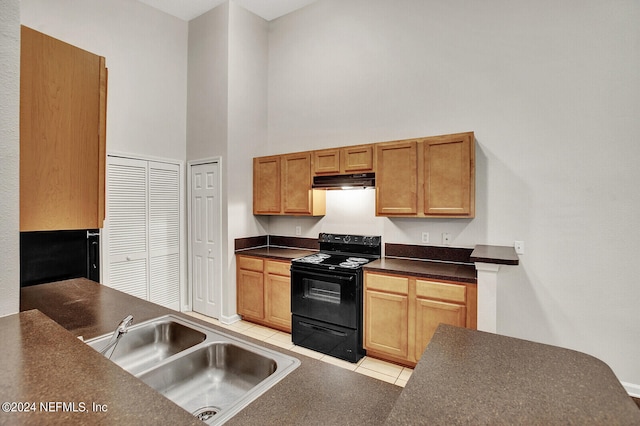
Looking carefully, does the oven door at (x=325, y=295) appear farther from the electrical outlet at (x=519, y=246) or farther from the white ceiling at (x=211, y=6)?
the white ceiling at (x=211, y=6)

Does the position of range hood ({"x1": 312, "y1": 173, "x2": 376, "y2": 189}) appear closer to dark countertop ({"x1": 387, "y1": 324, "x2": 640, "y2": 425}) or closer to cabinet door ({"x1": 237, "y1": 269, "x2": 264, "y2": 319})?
cabinet door ({"x1": 237, "y1": 269, "x2": 264, "y2": 319})

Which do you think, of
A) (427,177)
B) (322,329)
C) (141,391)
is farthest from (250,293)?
(141,391)

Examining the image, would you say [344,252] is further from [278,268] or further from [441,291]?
[441,291]

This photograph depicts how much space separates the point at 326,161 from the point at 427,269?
1.64 meters

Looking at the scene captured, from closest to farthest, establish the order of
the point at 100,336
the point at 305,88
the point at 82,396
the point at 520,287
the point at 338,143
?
the point at 82,396 → the point at 100,336 → the point at 520,287 → the point at 338,143 → the point at 305,88

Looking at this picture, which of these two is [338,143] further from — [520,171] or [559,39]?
[559,39]

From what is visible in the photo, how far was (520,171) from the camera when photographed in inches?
116

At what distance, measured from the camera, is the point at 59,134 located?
1.14 m

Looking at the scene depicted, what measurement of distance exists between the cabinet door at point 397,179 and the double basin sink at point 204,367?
2.25 metres

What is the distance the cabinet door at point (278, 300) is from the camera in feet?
12.1

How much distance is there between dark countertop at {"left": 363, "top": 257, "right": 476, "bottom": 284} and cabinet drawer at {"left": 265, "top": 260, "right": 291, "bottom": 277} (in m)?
0.98

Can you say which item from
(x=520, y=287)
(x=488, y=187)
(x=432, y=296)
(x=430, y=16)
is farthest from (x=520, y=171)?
(x=430, y=16)

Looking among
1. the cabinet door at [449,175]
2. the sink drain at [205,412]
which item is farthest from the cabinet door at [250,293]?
the sink drain at [205,412]

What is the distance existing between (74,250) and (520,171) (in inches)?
176
